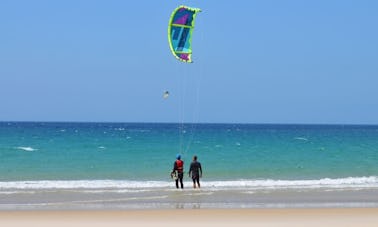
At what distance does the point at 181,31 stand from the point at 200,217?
6.95 meters

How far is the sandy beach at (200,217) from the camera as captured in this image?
14.8m

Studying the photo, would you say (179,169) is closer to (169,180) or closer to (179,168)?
(179,168)

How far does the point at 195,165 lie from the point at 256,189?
86.2 inches

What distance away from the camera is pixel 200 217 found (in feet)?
51.3

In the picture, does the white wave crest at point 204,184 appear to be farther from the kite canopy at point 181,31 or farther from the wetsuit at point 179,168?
the kite canopy at point 181,31

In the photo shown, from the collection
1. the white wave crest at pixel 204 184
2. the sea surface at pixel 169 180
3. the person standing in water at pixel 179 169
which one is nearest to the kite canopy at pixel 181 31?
the person standing in water at pixel 179 169

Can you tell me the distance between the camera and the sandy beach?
1483cm

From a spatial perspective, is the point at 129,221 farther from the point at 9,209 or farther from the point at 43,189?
the point at 43,189

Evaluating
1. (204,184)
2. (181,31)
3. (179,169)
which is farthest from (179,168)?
(181,31)

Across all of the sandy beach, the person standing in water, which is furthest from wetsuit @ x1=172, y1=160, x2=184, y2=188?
the sandy beach

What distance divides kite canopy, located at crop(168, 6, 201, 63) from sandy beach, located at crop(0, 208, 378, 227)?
5.72 metres

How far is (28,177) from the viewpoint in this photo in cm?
3008

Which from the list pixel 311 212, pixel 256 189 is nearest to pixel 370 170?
pixel 256 189

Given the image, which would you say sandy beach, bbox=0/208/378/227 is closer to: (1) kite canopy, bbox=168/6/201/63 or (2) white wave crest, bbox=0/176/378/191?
(1) kite canopy, bbox=168/6/201/63
